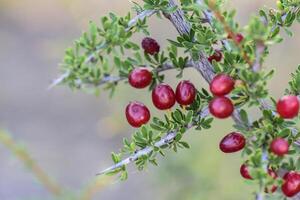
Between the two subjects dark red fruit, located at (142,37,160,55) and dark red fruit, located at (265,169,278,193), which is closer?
dark red fruit, located at (265,169,278,193)

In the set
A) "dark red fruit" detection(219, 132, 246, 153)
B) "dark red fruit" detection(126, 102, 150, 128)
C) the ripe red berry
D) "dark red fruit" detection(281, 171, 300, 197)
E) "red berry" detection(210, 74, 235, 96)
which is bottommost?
"dark red fruit" detection(281, 171, 300, 197)

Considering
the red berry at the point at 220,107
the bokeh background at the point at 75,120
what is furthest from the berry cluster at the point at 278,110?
the bokeh background at the point at 75,120

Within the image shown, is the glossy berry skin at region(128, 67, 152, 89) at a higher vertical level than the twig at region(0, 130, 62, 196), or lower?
lower

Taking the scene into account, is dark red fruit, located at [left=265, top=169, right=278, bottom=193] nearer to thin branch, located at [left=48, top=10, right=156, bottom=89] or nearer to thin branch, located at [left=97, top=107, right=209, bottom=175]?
thin branch, located at [left=97, top=107, right=209, bottom=175]

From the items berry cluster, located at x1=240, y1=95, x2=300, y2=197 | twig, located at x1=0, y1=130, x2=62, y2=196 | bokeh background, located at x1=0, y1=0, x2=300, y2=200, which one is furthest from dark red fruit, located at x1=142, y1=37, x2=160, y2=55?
bokeh background, located at x1=0, y1=0, x2=300, y2=200

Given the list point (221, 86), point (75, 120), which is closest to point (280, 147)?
point (221, 86)

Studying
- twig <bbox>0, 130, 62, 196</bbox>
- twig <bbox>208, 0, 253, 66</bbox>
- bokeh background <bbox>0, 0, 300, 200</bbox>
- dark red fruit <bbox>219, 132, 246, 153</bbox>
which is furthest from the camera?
bokeh background <bbox>0, 0, 300, 200</bbox>

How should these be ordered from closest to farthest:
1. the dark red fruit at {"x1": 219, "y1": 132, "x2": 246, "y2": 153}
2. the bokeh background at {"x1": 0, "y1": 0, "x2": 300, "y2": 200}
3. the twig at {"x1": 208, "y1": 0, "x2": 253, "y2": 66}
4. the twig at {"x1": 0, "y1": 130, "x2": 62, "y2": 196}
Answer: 1. the twig at {"x1": 208, "y1": 0, "x2": 253, "y2": 66}
2. the dark red fruit at {"x1": 219, "y1": 132, "x2": 246, "y2": 153}
3. the twig at {"x1": 0, "y1": 130, "x2": 62, "y2": 196}
4. the bokeh background at {"x1": 0, "y1": 0, "x2": 300, "y2": 200}
